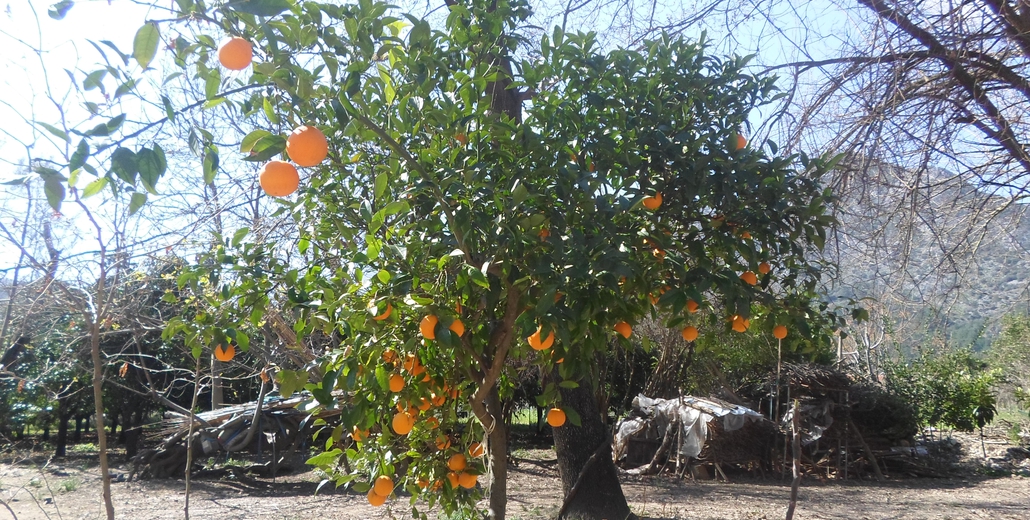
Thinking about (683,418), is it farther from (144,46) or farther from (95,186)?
(144,46)

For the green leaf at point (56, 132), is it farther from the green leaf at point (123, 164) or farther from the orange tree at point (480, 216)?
the orange tree at point (480, 216)

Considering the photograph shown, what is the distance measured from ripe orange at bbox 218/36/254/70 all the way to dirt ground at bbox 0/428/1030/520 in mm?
5201

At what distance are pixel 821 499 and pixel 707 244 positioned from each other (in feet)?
21.3

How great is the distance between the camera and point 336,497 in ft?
24.5

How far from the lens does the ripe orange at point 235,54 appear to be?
134 cm

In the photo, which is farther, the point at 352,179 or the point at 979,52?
the point at 979,52

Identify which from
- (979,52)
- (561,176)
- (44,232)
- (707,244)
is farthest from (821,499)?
(44,232)

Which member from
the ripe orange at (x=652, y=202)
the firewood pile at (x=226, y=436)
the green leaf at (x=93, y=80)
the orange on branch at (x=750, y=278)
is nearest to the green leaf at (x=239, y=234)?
the green leaf at (x=93, y=80)

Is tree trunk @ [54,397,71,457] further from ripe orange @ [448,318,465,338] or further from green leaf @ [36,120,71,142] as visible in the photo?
green leaf @ [36,120,71,142]

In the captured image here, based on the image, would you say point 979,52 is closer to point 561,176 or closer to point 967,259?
point 967,259

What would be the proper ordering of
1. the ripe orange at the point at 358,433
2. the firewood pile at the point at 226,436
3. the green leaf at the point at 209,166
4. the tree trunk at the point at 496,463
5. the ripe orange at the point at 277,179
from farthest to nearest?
the firewood pile at the point at 226,436 → the tree trunk at the point at 496,463 → the ripe orange at the point at 358,433 → the ripe orange at the point at 277,179 → the green leaf at the point at 209,166

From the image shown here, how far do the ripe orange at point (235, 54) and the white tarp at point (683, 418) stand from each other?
27.6ft

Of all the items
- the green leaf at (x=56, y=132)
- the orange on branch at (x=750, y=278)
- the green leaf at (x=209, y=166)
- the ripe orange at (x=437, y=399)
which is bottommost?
the ripe orange at (x=437, y=399)

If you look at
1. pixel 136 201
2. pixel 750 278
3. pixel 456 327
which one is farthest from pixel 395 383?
pixel 750 278
